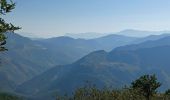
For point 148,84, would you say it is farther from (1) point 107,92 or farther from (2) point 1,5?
(2) point 1,5

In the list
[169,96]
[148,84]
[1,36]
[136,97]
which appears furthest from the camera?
[169,96]

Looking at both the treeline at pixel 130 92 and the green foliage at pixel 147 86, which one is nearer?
the green foliage at pixel 147 86

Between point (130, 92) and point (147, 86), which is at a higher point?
point (147, 86)

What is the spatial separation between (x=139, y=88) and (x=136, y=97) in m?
9.79

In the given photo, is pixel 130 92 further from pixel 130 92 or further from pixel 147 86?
pixel 147 86

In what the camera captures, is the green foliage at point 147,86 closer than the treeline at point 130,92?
Yes

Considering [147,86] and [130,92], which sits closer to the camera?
[147,86]

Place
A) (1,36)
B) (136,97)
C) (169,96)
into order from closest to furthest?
(1,36) < (136,97) < (169,96)

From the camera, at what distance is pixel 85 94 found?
13238 cm

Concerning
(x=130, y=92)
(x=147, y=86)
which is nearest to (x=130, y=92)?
(x=130, y=92)

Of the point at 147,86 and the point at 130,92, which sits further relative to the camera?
the point at 130,92

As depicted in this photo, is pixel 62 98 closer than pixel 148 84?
No

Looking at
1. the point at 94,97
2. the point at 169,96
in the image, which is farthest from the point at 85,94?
the point at 169,96

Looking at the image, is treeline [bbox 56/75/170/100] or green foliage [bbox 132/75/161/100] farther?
treeline [bbox 56/75/170/100]
